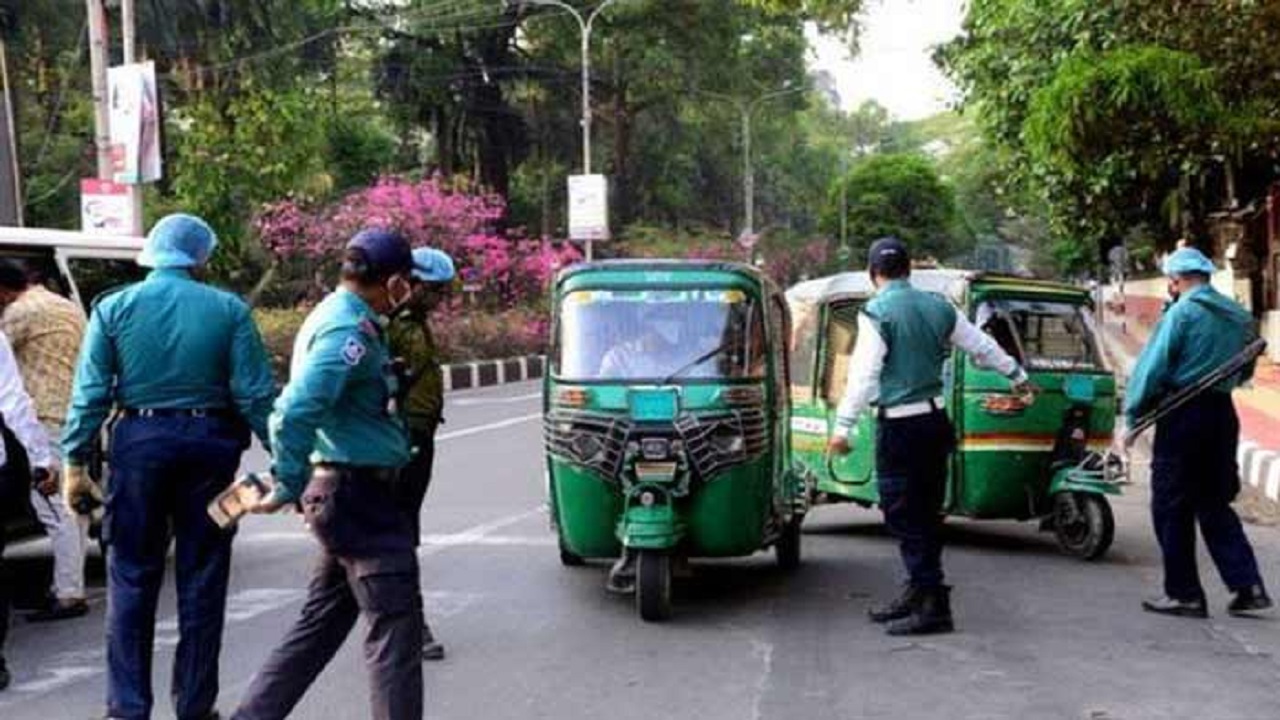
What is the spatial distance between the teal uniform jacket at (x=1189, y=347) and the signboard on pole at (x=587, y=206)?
3362cm

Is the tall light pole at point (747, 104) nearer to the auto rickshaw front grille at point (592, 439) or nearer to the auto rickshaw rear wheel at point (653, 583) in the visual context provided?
the auto rickshaw front grille at point (592, 439)

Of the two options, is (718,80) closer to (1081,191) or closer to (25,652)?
(1081,191)

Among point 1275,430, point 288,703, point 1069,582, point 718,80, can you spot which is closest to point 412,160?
point 718,80

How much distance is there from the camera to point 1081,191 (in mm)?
22484

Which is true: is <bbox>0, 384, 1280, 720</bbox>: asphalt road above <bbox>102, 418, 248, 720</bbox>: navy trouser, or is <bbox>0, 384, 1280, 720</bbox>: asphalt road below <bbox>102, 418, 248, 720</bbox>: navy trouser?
below

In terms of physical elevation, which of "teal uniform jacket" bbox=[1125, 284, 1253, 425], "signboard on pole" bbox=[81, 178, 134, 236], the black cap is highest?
"signboard on pole" bbox=[81, 178, 134, 236]

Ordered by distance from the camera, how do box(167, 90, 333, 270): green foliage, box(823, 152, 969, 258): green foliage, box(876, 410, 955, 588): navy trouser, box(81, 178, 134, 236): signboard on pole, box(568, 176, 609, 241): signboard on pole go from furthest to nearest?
1. box(823, 152, 969, 258): green foliage
2. box(568, 176, 609, 241): signboard on pole
3. box(167, 90, 333, 270): green foliage
4. box(81, 178, 134, 236): signboard on pole
5. box(876, 410, 955, 588): navy trouser

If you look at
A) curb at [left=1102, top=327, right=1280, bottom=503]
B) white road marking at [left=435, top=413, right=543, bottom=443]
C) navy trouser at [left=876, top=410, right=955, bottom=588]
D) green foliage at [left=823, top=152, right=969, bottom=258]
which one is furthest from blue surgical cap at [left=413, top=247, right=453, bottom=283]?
green foliage at [left=823, top=152, right=969, bottom=258]

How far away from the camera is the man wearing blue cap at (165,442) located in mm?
5492

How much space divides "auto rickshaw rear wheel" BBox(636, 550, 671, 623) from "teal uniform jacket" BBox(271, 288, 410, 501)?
273cm

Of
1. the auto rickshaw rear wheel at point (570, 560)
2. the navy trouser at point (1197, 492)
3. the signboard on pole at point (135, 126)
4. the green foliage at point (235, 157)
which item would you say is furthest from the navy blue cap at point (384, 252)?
the green foliage at point (235, 157)

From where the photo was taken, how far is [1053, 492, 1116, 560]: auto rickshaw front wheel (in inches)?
371

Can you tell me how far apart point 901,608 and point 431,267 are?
2817 mm

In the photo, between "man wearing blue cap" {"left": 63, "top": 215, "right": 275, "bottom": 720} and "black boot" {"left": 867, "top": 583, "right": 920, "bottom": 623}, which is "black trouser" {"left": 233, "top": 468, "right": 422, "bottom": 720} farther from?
"black boot" {"left": 867, "top": 583, "right": 920, "bottom": 623}
